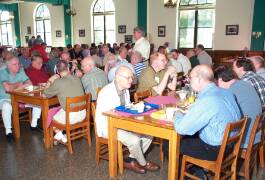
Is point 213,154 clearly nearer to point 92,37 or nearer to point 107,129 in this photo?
point 107,129

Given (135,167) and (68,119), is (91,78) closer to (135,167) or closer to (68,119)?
(68,119)

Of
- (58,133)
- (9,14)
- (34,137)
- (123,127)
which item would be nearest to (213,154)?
(123,127)

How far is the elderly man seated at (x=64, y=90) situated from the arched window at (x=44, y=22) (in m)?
12.9

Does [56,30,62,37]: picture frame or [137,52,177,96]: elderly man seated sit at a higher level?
[56,30,62,37]: picture frame

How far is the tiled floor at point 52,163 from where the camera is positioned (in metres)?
3.24

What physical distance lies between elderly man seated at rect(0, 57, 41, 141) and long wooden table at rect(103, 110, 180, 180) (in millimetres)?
2090

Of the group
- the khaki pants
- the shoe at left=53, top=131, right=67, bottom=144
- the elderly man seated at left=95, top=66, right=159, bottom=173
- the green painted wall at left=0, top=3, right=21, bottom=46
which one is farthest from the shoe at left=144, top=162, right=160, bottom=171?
the green painted wall at left=0, top=3, right=21, bottom=46

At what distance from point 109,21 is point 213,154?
471 inches

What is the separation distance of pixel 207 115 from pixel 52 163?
2.15m

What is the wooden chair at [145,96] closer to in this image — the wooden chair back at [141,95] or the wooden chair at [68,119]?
the wooden chair back at [141,95]

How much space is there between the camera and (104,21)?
13.8 m

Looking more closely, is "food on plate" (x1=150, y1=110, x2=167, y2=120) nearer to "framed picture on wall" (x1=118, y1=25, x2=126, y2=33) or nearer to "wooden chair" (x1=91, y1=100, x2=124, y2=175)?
"wooden chair" (x1=91, y1=100, x2=124, y2=175)

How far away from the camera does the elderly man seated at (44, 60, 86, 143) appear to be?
146 inches

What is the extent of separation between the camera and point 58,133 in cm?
399
